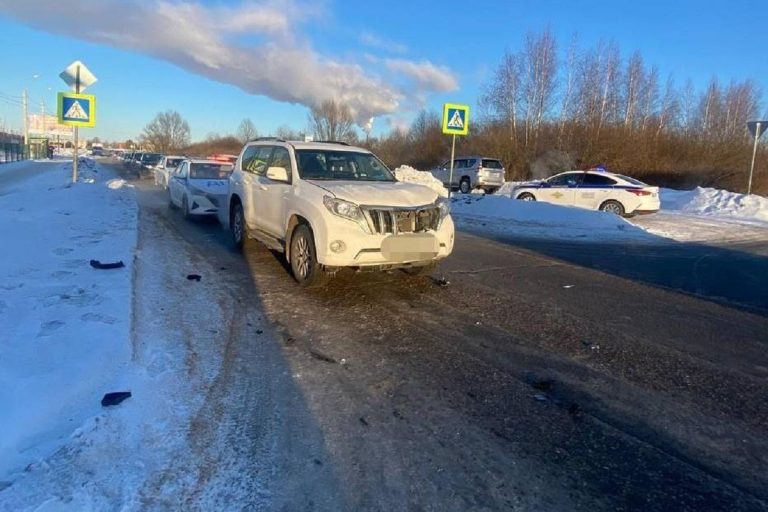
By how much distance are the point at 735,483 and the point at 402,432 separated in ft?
6.18

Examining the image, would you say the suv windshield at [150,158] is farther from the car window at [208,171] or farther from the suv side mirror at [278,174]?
the suv side mirror at [278,174]

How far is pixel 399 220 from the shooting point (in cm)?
612

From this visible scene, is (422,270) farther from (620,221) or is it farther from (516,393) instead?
(620,221)

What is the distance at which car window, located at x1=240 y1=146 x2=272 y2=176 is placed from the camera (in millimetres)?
8234

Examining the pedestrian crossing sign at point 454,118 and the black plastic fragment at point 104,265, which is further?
the pedestrian crossing sign at point 454,118

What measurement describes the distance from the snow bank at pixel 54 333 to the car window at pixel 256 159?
2.32m

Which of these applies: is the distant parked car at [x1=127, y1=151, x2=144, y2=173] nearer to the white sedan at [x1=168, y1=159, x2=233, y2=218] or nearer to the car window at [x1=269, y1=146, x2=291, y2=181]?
the white sedan at [x1=168, y1=159, x2=233, y2=218]

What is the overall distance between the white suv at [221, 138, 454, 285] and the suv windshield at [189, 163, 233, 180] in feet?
19.2

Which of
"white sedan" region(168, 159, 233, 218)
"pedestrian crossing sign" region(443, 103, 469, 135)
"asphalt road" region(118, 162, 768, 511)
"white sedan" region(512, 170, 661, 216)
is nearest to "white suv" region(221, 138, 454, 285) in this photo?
"asphalt road" region(118, 162, 768, 511)

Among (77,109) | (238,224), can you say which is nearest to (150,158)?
(77,109)

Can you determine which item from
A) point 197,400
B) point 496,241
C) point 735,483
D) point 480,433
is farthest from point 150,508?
point 496,241

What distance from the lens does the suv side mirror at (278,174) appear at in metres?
7.11

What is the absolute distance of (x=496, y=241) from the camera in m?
11.8

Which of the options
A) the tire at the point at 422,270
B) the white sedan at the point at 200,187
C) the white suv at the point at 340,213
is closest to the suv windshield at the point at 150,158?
the white sedan at the point at 200,187
